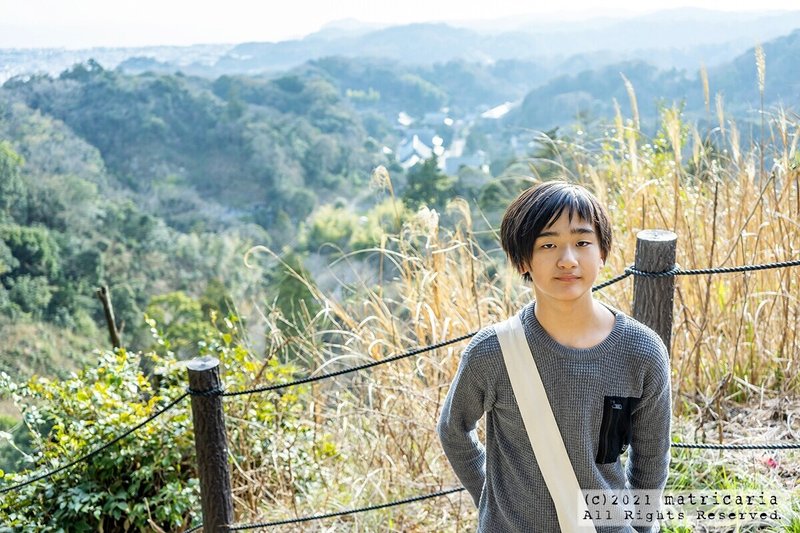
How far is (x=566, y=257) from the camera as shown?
848 mm

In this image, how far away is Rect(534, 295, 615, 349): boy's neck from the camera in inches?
34.5

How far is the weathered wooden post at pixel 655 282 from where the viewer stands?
1.20 meters

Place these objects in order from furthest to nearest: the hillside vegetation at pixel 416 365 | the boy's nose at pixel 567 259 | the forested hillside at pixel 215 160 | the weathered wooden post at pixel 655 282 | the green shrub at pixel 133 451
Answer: the forested hillside at pixel 215 160 → the green shrub at pixel 133 451 → the hillside vegetation at pixel 416 365 → the weathered wooden post at pixel 655 282 → the boy's nose at pixel 567 259

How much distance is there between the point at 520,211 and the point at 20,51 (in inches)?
698

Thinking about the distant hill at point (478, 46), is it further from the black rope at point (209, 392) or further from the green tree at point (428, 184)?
the black rope at point (209, 392)

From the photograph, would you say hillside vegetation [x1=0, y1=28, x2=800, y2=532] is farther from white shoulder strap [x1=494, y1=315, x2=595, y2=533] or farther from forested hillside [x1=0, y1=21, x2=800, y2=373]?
forested hillside [x1=0, y1=21, x2=800, y2=373]

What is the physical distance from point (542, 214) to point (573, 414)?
8.5 inches

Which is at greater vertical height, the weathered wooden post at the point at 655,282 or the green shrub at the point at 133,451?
the weathered wooden post at the point at 655,282

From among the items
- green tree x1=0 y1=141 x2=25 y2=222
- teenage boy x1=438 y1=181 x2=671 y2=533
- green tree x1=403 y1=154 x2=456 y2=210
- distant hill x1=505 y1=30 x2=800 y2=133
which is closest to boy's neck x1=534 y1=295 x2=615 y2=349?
teenage boy x1=438 y1=181 x2=671 y2=533

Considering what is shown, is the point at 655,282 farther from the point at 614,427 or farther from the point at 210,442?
the point at 210,442

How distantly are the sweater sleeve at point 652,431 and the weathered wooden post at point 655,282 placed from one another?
34 centimetres

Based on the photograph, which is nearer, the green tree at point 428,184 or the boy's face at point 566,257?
the boy's face at point 566,257

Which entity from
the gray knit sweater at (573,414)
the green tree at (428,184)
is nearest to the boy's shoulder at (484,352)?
the gray knit sweater at (573,414)

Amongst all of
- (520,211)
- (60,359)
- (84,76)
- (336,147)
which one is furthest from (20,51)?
(520,211)
